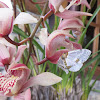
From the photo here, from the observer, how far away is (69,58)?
0.82ft

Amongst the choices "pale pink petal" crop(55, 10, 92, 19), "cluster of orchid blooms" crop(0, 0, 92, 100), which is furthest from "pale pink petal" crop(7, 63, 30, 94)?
"pale pink petal" crop(55, 10, 92, 19)

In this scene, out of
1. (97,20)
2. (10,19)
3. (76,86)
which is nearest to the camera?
(10,19)

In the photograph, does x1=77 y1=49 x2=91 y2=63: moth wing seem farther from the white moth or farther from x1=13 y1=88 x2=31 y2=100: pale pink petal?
x1=13 y1=88 x2=31 y2=100: pale pink petal

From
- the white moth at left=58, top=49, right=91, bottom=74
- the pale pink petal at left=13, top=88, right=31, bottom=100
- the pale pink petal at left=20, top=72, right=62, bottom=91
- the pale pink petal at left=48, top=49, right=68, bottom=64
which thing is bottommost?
the pale pink petal at left=13, top=88, right=31, bottom=100

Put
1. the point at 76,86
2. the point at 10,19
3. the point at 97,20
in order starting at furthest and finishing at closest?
the point at 97,20 < the point at 76,86 < the point at 10,19

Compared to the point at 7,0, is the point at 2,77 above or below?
below

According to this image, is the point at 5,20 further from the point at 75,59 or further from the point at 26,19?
the point at 75,59

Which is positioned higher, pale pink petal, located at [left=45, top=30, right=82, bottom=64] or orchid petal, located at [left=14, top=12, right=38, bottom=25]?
orchid petal, located at [left=14, top=12, right=38, bottom=25]

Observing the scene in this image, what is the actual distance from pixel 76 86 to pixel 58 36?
37cm

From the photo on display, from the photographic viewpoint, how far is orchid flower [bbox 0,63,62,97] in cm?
20

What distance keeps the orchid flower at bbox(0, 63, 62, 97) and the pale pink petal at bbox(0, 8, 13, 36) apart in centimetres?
5

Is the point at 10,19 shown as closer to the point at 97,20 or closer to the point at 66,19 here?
the point at 66,19

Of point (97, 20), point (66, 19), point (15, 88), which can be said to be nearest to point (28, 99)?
point (15, 88)

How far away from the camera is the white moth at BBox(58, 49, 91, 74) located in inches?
9.6
